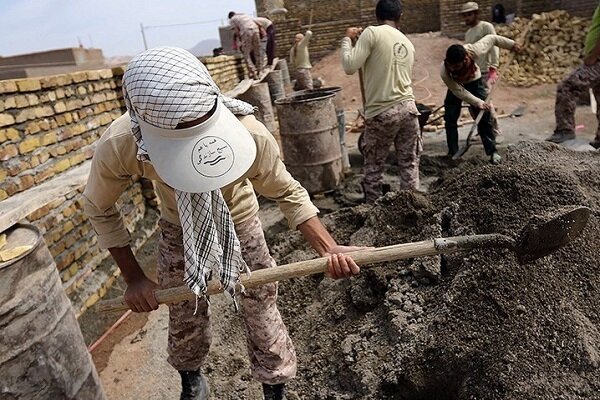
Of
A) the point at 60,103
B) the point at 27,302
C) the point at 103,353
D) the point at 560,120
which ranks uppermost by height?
the point at 60,103

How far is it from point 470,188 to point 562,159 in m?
1.32

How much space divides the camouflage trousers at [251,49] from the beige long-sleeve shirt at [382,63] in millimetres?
5703

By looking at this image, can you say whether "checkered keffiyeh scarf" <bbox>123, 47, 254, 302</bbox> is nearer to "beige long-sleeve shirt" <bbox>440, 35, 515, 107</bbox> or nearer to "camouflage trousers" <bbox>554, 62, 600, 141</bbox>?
"beige long-sleeve shirt" <bbox>440, 35, 515, 107</bbox>

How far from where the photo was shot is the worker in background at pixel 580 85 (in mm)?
5219

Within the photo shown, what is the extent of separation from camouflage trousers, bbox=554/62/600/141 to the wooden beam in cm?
556

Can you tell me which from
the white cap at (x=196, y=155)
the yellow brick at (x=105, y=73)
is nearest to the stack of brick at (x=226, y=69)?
the yellow brick at (x=105, y=73)

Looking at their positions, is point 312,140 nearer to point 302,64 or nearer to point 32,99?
point 32,99

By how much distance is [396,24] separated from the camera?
174 inches

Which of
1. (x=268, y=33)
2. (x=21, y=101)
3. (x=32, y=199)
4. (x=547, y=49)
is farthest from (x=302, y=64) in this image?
(x=32, y=199)

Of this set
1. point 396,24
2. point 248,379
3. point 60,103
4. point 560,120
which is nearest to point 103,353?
point 248,379

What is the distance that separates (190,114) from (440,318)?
5.35 ft

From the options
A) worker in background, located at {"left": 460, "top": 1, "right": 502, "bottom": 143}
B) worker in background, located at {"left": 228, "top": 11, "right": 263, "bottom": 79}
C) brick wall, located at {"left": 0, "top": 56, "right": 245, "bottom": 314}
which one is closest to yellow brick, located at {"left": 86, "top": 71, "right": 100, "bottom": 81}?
brick wall, located at {"left": 0, "top": 56, "right": 245, "bottom": 314}

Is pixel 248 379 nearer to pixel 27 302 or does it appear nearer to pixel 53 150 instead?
pixel 27 302

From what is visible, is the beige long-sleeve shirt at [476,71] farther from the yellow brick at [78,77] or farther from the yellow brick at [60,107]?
the yellow brick at [60,107]
